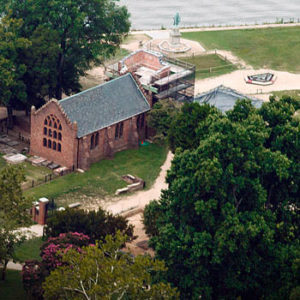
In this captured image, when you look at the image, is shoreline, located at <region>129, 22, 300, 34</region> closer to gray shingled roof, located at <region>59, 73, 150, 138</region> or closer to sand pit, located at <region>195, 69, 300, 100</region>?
sand pit, located at <region>195, 69, 300, 100</region>

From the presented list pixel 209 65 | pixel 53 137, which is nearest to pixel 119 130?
pixel 53 137

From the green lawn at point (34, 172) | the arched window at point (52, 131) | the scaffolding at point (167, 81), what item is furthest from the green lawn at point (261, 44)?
A: the green lawn at point (34, 172)

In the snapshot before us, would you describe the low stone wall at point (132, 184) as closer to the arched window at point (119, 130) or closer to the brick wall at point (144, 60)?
the arched window at point (119, 130)

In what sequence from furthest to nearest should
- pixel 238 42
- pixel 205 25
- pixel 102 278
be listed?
pixel 205 25
pixel 238 42
pixel 102 278

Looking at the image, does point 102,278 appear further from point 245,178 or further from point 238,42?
point 238,42

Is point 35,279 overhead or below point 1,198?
below

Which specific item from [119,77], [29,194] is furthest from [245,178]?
[119,77]

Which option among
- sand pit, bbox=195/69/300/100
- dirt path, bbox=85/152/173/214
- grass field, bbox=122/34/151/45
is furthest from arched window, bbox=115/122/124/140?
grass field, bbox=122/34/151/45
